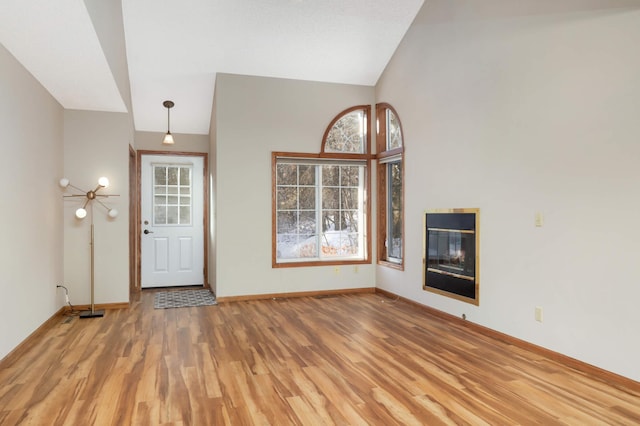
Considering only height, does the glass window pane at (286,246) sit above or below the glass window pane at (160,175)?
below

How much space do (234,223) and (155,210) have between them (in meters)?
1.82

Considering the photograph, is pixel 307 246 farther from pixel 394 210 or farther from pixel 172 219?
pixel 172 219

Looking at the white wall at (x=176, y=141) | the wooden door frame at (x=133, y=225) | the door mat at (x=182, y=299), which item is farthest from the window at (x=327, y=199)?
the wooden door frame at (x=133, y=225)

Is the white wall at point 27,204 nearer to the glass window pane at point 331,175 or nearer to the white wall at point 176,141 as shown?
the white wall at point 176,141

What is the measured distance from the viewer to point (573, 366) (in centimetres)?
A: 324

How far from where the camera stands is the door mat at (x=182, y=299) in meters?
5.58

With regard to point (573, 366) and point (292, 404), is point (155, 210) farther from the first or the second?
point (573, 366)

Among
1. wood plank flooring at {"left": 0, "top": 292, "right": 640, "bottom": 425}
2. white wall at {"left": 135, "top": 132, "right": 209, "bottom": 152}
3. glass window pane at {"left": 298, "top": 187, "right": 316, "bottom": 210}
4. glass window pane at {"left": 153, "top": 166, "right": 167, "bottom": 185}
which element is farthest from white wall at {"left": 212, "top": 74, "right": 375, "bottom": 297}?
glass window pane at {"left": 153, "top": 166, "right": 167, "bottom": 185}

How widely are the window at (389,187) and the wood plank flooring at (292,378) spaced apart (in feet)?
5.29

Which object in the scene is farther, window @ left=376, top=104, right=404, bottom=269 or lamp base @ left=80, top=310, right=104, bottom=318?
window @ left=376, top=104, right=404, bottom=269

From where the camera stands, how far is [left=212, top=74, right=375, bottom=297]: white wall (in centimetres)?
565

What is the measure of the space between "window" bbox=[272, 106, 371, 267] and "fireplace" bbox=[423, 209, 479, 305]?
142 centimetres

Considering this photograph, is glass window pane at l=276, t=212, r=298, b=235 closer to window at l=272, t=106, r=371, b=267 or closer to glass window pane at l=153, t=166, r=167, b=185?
window at l=272, t=106, r=371, b=267

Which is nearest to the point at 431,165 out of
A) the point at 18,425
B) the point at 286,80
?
the point at 286,80
